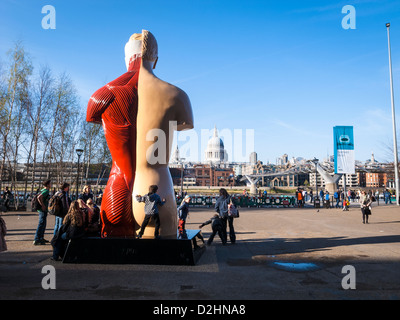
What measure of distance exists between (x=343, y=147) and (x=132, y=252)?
25388 millimetres

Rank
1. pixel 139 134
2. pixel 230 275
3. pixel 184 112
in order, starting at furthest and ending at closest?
pixel 184 112 < pixel 139 134 < pixel 230 275

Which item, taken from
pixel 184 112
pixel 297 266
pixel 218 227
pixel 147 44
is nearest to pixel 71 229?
pixel 184 112

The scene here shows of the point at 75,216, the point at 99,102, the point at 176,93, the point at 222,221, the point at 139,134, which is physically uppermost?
the point at 176,93

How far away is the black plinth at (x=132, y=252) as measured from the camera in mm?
7129

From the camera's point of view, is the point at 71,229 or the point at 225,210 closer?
the point at 71,229

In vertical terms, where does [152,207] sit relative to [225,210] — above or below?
above

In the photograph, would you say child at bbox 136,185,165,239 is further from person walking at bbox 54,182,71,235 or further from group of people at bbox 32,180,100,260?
person walking at bbox 54,182,71,235

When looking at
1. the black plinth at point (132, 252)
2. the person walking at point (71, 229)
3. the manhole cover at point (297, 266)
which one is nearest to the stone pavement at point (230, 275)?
the manhole cover at point (297, 266)

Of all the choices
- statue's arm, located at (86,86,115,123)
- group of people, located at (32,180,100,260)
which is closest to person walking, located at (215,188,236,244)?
group of people, located at (32,180,100,260)

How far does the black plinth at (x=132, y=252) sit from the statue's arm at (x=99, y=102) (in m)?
3.18

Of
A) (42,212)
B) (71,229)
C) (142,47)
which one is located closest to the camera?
(71,229)

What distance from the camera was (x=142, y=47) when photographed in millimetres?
9164

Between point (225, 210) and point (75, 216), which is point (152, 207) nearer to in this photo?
point (75, 216)
